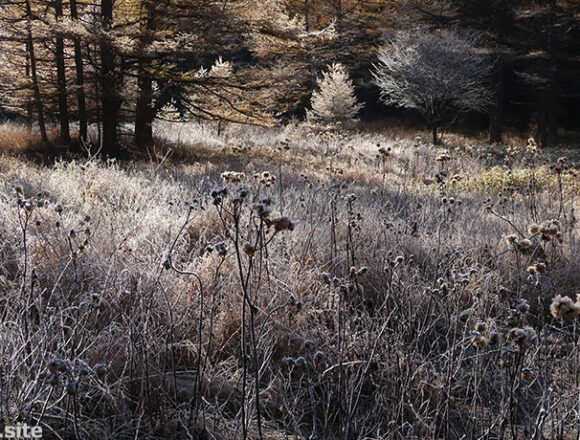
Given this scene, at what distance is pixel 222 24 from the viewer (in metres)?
10.8

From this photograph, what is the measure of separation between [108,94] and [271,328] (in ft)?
31.8

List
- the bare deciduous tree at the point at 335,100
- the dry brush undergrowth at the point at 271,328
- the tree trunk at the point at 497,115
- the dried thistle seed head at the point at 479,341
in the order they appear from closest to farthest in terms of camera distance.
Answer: the dried thistle seed head at the point at 479,341 < the dry brush undergrowth at the point at 271,328 < the bare deciduous tree at the point at 335,100 < the tree trunk at the point at 497,115

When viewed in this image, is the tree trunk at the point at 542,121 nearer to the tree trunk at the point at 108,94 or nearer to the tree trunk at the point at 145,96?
the tree trunk at the point at 145,96

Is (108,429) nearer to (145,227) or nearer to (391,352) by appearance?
(391,352)

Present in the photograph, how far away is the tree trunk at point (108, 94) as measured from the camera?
416 inches

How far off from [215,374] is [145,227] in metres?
1.85

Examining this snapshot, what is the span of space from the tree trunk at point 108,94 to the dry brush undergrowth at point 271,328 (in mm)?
5850

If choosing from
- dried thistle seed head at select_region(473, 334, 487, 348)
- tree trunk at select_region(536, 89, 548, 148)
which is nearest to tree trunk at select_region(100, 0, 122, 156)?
dried thistle seed head at select_region(473, 334, 487, 348)

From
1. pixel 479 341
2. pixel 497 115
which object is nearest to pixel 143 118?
pixel 479 341

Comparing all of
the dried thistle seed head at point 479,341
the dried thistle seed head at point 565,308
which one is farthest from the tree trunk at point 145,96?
the dried thistle seed head at point 565,308

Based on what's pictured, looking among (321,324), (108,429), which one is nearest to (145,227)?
(321,324)

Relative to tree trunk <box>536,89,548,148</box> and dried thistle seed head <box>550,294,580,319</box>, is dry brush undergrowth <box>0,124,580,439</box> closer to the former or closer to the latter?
dried thistle seed head <box>550,294,580,319</box>

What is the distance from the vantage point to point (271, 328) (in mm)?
2320

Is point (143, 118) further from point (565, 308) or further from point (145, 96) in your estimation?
point (565, 308)
